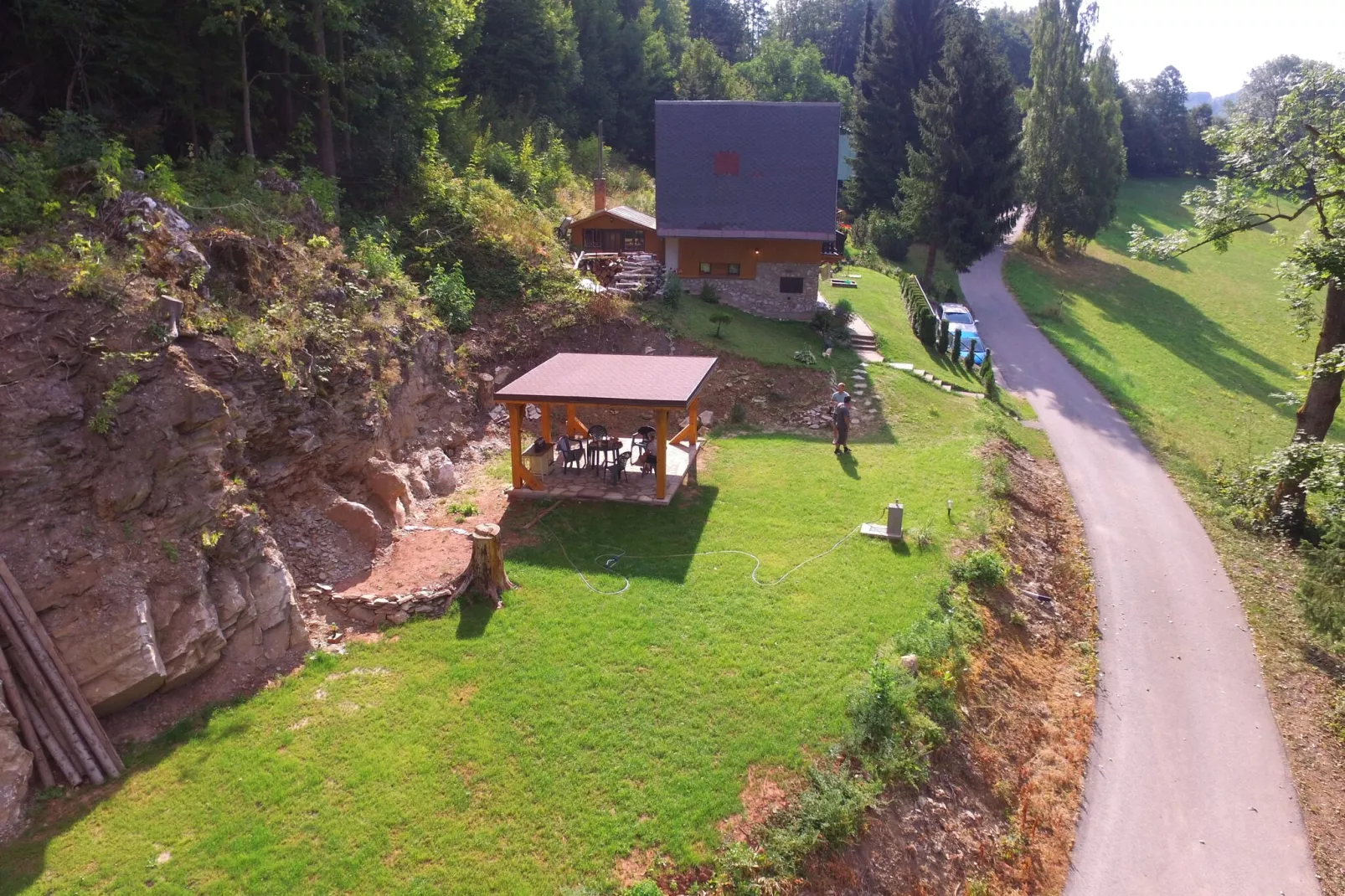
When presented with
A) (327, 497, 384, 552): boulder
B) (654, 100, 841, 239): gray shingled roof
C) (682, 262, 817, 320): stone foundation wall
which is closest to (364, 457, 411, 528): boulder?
(327, 497, 384, 552): boulder

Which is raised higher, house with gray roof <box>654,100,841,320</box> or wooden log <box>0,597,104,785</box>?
house with gray roof <box>654,100,841,320</box>

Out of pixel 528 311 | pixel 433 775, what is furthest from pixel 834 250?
pixel 433 775

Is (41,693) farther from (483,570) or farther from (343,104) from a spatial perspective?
(343,104)

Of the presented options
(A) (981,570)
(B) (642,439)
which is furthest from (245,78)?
(A) (981,570)

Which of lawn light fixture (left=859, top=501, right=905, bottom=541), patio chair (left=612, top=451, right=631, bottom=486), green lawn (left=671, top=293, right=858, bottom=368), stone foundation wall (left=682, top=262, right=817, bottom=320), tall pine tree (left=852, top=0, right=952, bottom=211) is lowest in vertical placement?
lawn light fixture (left=859, top=501, right=905, bottom=541)

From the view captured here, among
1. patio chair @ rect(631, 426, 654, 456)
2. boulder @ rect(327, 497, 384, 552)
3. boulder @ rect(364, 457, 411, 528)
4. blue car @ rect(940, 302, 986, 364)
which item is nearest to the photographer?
boulder @ rect(327, 497, 384, 552)

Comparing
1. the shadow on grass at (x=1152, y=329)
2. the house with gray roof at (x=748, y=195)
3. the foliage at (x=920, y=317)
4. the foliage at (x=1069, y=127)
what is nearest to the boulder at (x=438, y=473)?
the house with gray roof at (x=748, y=195)

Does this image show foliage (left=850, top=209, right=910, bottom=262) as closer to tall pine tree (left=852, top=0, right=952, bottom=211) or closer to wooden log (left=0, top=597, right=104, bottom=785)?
tall pine tree (left=852, top=0, right=952, bottom=211)

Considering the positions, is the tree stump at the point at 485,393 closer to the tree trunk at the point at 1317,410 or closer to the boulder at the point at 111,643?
the boulder at the point at 111,643
